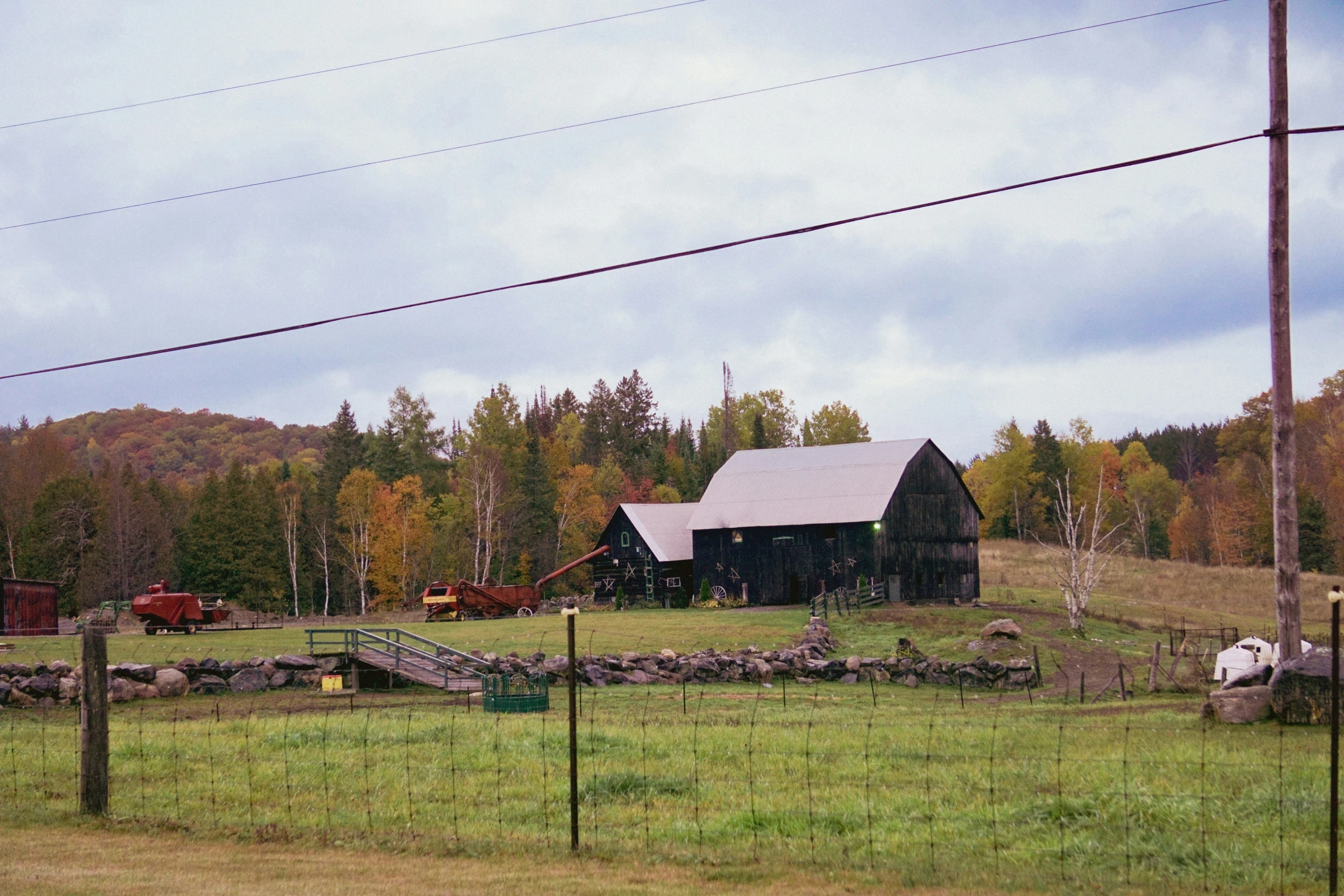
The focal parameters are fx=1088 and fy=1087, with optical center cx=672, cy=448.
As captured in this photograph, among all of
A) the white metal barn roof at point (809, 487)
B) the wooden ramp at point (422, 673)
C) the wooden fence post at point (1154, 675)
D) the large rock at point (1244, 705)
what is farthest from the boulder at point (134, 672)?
the white metal barn roof at point (809, 487)

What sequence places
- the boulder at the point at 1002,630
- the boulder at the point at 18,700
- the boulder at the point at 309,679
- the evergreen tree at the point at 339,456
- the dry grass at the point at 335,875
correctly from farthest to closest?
the evergreen tree at the point at 339,456 < the boulder at the point at 1002,630 < the boulder at the point at 309,679 < the boulder at the point at 18,700 < the dry grass at the point at 335,875

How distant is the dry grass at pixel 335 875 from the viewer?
28.3 ft

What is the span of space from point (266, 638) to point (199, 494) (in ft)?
165

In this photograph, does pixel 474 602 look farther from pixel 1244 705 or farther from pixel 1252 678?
pixel 1244 705

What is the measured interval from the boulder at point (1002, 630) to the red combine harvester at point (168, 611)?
30.7 meters

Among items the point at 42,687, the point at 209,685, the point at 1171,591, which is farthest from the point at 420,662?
the point at 1171,591

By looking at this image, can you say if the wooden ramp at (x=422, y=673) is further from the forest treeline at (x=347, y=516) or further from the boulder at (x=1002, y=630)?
the forest treeline at (x=347, y=516)

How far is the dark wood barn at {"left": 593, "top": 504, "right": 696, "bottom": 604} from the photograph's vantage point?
6016 centimetres

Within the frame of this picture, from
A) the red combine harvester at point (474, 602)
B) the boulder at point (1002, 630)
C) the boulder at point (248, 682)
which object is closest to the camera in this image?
the boulder at point (248, 682)

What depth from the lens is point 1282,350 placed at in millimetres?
16016

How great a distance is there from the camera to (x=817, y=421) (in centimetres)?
10369

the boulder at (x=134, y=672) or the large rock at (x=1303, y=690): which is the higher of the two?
the large rock at (x=1303, y=690)

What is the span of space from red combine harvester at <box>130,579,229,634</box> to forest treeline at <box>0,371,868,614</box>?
84.6ft

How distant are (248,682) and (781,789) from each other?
61.1ft
